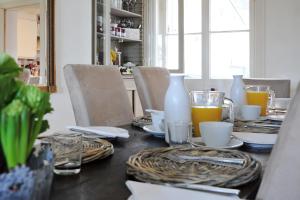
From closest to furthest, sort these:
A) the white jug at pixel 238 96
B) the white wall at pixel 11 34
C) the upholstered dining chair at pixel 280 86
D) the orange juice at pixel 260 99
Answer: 1. the white jug at pixel 238 96
2. the orange juice at pixel 260 99
3. the white wall at pixel 11 34
4. the upholstered dining chair at pixel 280 86

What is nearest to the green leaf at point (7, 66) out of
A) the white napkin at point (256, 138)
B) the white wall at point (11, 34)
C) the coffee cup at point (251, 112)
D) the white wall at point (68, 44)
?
the white napkin at point (256, 138)

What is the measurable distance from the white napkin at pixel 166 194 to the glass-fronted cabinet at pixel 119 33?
2743 mm

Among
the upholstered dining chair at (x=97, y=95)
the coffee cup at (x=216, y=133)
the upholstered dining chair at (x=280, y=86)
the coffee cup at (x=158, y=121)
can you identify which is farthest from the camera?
the upholstered dining chair at (x=280, y=86)

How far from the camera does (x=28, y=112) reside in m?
0.37

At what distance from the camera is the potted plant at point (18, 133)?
14.1 inches

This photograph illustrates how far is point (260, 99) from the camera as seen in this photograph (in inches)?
72.1

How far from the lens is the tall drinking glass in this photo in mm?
723

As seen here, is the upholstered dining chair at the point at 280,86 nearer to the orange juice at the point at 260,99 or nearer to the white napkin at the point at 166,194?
the orange juice at the point at 260,99

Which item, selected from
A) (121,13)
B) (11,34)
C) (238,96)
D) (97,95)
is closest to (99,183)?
(97,95)

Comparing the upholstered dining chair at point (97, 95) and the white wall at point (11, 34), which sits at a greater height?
the white wall at point (11, 34)

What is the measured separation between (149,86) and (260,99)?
0.65 meters

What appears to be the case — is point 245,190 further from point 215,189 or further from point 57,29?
point 57,29

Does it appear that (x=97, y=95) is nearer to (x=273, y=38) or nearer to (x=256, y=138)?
(x=256, y=138)

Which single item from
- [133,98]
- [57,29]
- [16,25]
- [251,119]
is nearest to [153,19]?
[133,98]
